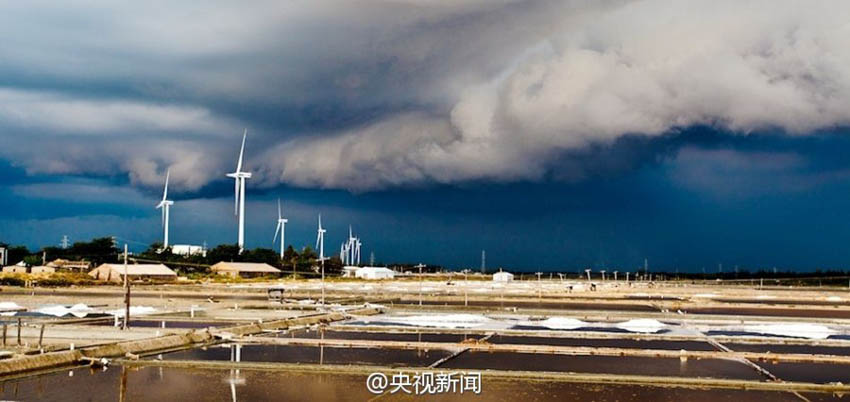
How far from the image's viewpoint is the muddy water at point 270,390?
13.3 metres

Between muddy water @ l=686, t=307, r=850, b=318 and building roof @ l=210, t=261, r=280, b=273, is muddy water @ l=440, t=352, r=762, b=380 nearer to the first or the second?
muddy water @ l=686, t=307, r=850, b=318

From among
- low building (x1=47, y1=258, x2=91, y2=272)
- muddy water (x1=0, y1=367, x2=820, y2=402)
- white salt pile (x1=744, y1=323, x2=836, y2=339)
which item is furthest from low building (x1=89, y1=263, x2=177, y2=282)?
muddy water (x1=0, y1=367, x2=820, y2=402)

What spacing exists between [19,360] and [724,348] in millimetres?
17890

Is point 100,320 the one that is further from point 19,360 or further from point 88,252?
point 88,252

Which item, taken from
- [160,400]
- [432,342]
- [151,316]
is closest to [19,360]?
[160,400]

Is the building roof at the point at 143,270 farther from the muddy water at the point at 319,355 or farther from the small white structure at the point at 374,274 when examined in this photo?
the muddy water at the point at 319,355

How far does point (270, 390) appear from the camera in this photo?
1405 cm

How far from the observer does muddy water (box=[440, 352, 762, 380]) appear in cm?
1675

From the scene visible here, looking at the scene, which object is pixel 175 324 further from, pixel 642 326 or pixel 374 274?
pixel 374 274

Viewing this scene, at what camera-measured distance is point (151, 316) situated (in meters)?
30.2

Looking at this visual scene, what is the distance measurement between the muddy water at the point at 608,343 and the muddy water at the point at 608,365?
282 cm

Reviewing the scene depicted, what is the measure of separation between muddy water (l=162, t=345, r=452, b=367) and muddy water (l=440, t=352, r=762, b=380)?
102cm

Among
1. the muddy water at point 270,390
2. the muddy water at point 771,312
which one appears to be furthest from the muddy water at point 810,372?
the muddy water at point 771,312

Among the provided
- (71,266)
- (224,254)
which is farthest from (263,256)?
(71,266)
